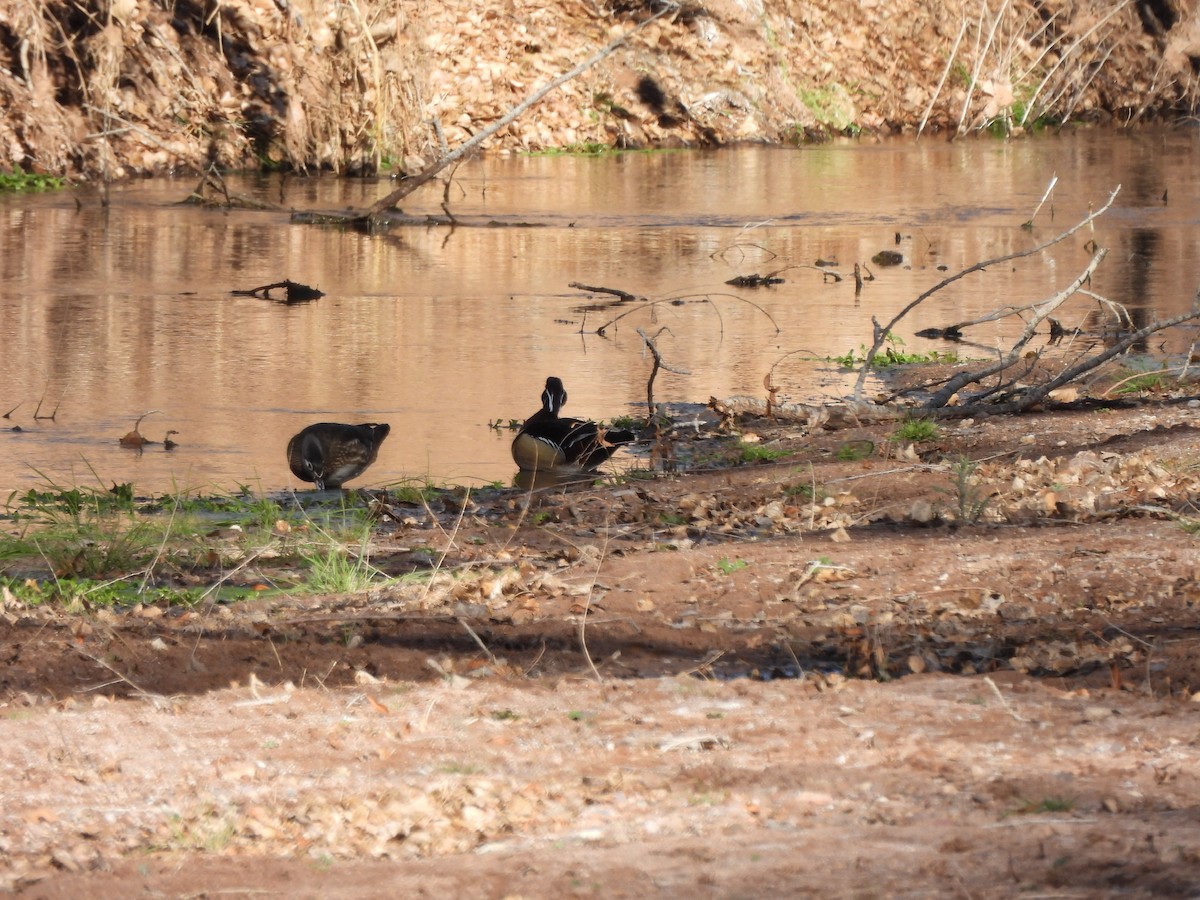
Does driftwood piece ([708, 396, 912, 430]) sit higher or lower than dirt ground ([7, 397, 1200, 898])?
higher

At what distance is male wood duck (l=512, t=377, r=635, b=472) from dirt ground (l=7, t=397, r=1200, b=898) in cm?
166

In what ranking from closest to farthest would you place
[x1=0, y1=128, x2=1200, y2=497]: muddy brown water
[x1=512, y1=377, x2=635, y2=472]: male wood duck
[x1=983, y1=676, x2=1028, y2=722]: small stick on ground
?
[x1=983, y1=676, x2=1028, y2=722]: small stick on ground < [x1=512, y1=377, x2=635, y2=472]: male wood duck < [x1=0, y1=128, x2=1200, y2=497]: muddy brown water

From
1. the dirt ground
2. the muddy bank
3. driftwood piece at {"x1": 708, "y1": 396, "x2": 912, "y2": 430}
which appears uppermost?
the muddy bank

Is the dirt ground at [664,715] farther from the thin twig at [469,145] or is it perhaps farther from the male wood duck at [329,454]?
the thin twig at [469,145]

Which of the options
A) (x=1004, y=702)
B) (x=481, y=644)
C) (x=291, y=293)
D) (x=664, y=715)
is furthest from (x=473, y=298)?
(x=1004, y=702)

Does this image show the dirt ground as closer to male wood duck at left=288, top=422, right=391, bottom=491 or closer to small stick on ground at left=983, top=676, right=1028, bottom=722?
small stick on ground at left=983, top=676, right=1028, bottom=722

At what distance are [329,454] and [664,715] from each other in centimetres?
454

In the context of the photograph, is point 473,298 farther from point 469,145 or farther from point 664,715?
point 664,715

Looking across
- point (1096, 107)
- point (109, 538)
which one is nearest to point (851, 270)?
point (109, 538)

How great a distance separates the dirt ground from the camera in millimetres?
3400

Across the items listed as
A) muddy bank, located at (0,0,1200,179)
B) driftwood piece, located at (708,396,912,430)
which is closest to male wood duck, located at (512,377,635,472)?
driftwood piece, located at (708,396,912,430)

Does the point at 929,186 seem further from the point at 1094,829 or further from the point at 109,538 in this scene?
the point at 1094,829

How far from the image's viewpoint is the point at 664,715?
4492 mm

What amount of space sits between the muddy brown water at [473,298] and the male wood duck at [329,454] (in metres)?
0.25
